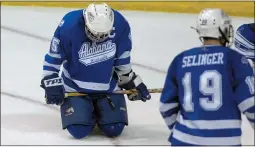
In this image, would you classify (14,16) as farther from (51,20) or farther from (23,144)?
(23,144)

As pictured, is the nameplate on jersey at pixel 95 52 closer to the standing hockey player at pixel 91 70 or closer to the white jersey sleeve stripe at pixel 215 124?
the standing hockey player at pixel 91 70

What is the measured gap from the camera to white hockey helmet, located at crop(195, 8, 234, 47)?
204cm

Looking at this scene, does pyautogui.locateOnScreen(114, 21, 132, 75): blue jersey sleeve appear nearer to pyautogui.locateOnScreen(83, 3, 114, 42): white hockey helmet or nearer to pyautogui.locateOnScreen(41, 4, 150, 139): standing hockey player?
pyautogui.locateOnScreen(41, 4, 150, 139): standing hockey player

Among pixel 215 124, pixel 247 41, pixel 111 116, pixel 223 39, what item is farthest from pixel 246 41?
pixel 215 124

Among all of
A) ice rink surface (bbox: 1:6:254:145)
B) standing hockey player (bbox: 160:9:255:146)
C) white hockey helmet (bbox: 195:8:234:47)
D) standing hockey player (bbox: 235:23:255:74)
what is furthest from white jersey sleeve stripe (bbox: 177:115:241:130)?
standing hockey player (bbox: 235:23:255:74)

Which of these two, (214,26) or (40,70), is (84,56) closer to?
(214,26)

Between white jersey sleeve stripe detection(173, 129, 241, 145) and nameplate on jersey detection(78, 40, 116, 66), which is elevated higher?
white jersey sleeve stripe detection(173, 129, 241, 145)

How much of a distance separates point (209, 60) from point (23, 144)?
926mm

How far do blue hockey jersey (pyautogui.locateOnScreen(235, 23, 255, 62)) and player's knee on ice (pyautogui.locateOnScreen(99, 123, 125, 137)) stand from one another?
2.09 feet

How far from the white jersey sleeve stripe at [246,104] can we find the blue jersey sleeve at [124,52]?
0.85 meters

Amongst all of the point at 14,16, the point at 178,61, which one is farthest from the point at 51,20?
the point at 178,61

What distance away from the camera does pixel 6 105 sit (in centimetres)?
314

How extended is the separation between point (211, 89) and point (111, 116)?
83 cm

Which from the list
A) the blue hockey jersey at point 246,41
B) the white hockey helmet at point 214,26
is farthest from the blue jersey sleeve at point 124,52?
the white hockey helmet at point 214,26
